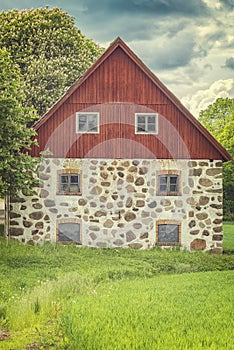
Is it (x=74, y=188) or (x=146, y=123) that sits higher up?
(x=146, y=123)

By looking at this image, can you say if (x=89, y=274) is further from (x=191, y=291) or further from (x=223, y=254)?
(x=223, y=254)

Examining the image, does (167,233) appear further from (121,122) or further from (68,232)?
(121,122)

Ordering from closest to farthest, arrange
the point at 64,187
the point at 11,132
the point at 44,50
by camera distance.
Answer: the point at 11,132 < the point at 64,187 < the point at 44,50

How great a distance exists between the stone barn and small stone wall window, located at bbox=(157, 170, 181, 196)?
0.04 m

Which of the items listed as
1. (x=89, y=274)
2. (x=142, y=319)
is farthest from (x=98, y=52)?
(x=142, y=319)

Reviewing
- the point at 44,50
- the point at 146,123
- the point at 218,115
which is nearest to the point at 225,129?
the point at 218,115

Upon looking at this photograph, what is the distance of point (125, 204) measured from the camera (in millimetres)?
24312

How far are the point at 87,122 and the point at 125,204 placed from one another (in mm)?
3616

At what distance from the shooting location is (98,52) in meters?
39.5

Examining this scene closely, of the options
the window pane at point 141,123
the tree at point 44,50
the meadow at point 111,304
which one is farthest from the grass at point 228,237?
the tree at point 44,50

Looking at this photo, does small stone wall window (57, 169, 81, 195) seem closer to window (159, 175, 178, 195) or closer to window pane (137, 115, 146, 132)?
window pane (137, 115, 146, 132)

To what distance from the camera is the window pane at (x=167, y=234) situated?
958 inches

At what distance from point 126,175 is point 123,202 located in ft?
3.54

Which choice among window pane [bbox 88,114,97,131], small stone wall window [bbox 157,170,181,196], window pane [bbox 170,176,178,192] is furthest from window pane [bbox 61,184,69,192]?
window pane [bbox 170,176,178,192]
